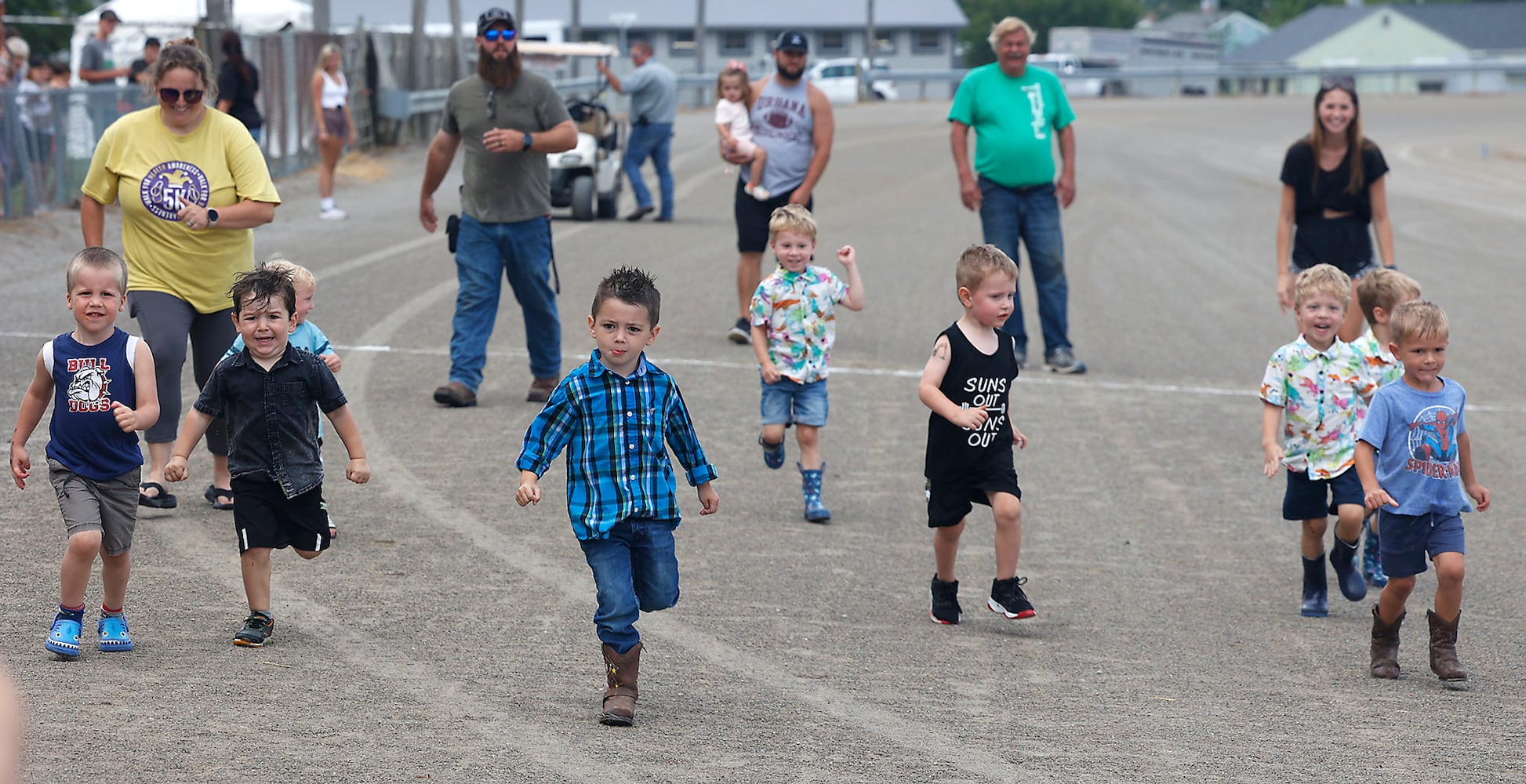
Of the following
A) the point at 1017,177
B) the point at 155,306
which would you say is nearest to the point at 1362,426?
the point at 155,306

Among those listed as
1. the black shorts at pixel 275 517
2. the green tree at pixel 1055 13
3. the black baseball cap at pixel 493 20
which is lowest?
the black shorts at pixel 275 517

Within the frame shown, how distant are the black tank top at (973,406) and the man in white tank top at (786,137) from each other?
15.9ft

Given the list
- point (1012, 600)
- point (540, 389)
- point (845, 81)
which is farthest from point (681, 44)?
point (1012, 600)

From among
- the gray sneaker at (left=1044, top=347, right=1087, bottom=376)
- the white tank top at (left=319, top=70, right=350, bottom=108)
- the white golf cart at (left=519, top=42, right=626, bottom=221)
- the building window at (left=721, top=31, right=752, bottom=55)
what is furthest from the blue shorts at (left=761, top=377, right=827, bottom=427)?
the building window at (left=721, top=31, right=752, bottom=55)

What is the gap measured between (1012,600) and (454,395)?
426 cm

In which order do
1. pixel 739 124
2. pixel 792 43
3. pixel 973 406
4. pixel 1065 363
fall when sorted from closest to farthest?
pixel 973 406 < pixel 792 43 < pixel 1065 363 < pixel 739 124

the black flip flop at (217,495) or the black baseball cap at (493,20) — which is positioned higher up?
the black baseball cap at (493,20)

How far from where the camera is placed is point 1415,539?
5570 millimetres

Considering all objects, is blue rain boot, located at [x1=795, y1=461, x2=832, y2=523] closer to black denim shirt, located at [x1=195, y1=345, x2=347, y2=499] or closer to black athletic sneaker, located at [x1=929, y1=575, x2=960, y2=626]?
black athletic sneaker, located at [x1=929, y1=575, x2=960, y2=626]

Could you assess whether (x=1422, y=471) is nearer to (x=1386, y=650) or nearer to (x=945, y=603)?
(x=1386, y=650)

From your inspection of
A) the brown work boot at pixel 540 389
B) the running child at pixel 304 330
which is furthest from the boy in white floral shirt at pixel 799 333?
the brown work boot at pixel 540 389

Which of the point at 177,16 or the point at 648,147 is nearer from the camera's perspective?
the point at 648,147

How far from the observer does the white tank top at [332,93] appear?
20.0 meters

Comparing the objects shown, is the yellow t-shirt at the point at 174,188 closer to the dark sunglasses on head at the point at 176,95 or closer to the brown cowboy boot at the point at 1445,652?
the dark sunglasses on head at the point at 176,95
